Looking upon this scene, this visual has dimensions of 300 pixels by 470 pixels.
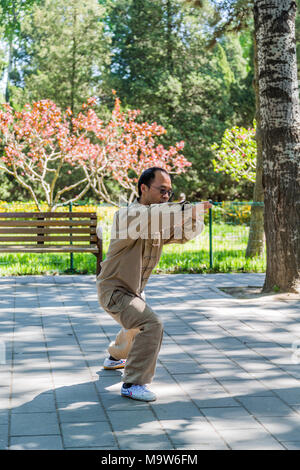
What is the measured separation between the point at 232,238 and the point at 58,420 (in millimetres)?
9439

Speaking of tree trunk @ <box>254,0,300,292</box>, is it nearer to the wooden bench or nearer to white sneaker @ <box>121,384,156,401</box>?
the wooden bench

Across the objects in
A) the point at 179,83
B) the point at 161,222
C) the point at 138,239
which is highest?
the point at 179,83

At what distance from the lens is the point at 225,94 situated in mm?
33750

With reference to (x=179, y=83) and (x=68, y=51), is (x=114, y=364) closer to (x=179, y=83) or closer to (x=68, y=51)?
(x=179, y=83)

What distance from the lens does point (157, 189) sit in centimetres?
456

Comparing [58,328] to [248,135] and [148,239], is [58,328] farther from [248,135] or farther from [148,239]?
[248,135]

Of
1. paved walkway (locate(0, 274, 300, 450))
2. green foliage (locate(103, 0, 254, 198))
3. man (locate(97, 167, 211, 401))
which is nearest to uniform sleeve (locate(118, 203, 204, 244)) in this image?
man (locate(97, 167, 211, 401))

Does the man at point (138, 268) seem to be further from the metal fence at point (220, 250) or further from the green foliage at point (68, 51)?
the green foliage at point (68, 51)

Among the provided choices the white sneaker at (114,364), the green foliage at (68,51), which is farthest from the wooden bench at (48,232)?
the green foliage at (68,51)

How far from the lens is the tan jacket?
14.3 feet

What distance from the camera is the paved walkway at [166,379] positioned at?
3.91 metres

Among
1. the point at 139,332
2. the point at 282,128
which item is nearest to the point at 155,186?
the point at 139,332

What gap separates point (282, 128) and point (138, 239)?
477 centimetres

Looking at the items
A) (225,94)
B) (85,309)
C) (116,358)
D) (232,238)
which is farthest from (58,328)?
(225,94)
